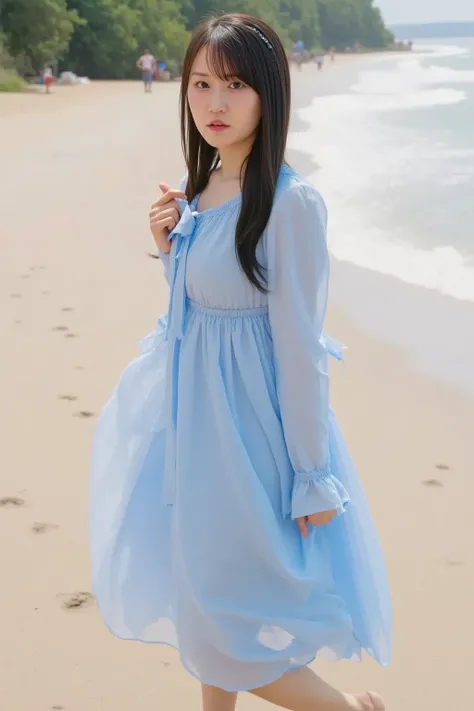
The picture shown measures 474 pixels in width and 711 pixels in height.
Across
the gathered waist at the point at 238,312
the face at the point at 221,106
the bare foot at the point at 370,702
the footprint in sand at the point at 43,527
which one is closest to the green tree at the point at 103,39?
the footprint in sand at the point at 43,527

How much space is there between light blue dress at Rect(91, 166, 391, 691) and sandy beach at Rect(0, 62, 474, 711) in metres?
0.67

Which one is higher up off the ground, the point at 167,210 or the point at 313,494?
the point at 167,210

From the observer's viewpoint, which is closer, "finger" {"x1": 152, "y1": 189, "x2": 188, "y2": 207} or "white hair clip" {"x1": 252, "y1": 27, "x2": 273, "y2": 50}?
"white hair clip" {"x1": 252, "y1": 27, "x2": 273, "y2": 50}

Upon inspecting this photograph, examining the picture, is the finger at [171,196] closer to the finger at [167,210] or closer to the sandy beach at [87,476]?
the finger at [167,210]

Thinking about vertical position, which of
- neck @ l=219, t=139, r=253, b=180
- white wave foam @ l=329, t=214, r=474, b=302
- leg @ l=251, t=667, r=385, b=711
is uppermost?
neck @ l=219, t=139, r=253, b=180

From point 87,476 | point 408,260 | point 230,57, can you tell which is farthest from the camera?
point 408,260

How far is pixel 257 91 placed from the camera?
1902 mm

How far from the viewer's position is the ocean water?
755cm

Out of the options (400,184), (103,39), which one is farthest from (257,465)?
(103,39)

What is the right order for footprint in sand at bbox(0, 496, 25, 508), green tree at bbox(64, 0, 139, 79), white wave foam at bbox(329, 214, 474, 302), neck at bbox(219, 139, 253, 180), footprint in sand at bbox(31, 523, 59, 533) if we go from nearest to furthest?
neck at bbox(219, 139, 253, 180), footprint in sand at bbox(31, 523, 59, 533), footprint in sand at bbox(0, 496, 25, 508), white wave foam at bbox(329, 214, 474, 302), green tree at bbox(64, 0, 139, 79)

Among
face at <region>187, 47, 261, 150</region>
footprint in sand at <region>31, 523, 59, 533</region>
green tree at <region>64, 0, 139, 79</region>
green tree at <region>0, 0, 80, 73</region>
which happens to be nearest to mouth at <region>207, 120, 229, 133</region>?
face at <region>187, 47, 261, 150</region>

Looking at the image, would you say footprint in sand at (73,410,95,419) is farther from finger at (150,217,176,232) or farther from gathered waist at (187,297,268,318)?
gathered waist at (187,297,268,318)

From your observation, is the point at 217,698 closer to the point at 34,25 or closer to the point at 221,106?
the point at 221,106

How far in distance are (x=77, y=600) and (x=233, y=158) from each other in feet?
4.90
